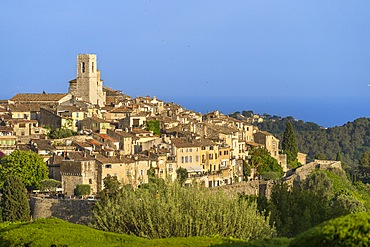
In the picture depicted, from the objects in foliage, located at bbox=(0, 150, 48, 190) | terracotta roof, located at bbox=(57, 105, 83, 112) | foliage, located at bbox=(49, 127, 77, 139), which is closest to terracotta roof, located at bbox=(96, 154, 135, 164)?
foliage, located at bbox=(0, 150, 48, 190)

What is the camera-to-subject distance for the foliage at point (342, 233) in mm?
12617

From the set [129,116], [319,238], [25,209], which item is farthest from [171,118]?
[319,238]

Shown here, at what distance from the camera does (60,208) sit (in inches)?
1406

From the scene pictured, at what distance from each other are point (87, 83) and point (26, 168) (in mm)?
20391

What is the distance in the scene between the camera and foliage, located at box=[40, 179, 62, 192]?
125 feet

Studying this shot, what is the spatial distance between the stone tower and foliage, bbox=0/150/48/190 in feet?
60.1

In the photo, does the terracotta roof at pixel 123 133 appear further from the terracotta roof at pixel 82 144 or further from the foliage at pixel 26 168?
the foliage at pixel 26 168

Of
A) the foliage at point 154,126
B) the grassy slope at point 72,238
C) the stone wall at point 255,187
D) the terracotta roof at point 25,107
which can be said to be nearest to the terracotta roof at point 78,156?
the stone wall at point 255,187

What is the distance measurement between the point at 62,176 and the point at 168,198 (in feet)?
44.6

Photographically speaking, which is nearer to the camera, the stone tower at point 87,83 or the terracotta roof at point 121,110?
the terracotta roof at point 121,110

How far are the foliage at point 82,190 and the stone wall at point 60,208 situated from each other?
188cm

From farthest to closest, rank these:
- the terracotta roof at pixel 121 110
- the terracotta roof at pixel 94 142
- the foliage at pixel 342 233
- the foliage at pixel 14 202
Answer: the terracotta roof at pixel 121 110 → the terracotta roof at pixel 94 142 → the foliage at pixel 14 202 → the foliage at pixel 342 233

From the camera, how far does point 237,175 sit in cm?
4847

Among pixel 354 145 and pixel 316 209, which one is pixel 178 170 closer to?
pixel 316 209
